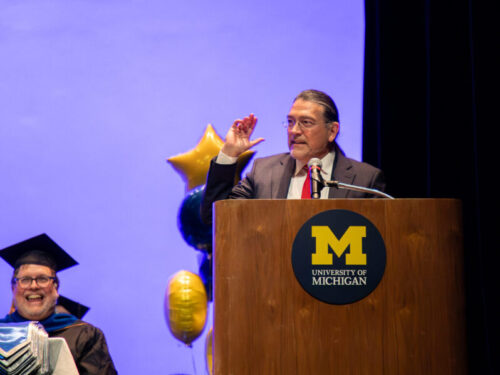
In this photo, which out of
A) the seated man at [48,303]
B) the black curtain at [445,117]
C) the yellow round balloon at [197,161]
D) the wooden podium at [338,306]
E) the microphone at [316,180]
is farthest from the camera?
the yellow round balloon at [197,161]

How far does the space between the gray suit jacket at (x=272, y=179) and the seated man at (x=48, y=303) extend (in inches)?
A: 36.9

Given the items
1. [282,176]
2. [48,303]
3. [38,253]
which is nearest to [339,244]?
[282,176]

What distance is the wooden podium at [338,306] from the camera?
1841 millimetres

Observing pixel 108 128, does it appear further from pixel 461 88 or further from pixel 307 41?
pixel 461 88

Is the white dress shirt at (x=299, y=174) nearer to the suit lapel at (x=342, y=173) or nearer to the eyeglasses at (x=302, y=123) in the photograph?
the suit lapel at (x=342, y=173)

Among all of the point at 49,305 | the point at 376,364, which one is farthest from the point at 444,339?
the point at 49,305

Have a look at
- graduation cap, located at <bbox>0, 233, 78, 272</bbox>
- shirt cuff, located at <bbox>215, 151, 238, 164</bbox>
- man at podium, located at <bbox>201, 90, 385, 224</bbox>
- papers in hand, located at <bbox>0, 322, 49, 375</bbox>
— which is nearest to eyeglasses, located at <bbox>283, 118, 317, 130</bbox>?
man at podium, located at <bbox>201, 90, 385, 224</bbox>

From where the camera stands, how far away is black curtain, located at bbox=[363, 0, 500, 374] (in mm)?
3113

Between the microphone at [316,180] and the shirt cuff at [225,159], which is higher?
the shirt cuff at [225,159]

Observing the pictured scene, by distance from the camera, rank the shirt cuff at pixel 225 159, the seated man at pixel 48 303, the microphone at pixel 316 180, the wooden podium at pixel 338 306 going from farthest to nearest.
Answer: the seated man at pixel 48 303 → the shirt cuff at pixel 225 159 → the microphone at pixel 316 180 → the wooden podium at pixel 338 306

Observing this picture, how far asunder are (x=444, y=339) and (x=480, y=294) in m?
1.41

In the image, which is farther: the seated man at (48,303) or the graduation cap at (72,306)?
the graduation cap at (72,306)

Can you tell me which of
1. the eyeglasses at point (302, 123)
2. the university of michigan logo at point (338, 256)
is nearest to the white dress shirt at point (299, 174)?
the eyeglasses at point (302, 123)

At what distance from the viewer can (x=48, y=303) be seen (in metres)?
3.40
